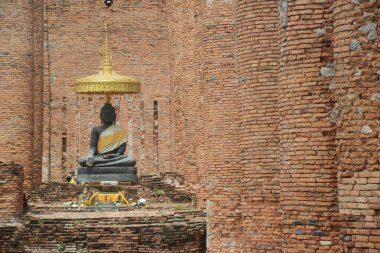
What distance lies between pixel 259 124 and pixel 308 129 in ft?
9.16

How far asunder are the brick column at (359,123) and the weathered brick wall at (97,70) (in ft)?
53.0

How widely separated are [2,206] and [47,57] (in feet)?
24.4

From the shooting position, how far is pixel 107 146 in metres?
18.1

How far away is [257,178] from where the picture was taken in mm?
9789

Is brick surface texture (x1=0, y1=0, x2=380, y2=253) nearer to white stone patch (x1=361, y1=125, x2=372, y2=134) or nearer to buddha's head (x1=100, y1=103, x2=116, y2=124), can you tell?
white stone patch (x1=361, y1=125, x2=372, y2=134)

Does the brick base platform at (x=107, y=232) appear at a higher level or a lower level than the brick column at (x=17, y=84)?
lower

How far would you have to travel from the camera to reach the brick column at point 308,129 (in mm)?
6863

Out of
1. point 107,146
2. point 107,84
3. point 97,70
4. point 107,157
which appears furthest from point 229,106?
point 97,70

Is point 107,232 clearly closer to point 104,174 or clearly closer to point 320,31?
point 104,174

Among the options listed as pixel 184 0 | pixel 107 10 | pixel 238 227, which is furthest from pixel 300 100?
pixel 107 10

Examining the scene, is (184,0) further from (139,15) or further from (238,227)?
(238,227)

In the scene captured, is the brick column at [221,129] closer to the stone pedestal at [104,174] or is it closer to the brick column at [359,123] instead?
the stone pedestal at [104,174]

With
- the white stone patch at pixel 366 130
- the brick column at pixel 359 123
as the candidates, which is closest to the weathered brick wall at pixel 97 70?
the brick column at pixel 359 123

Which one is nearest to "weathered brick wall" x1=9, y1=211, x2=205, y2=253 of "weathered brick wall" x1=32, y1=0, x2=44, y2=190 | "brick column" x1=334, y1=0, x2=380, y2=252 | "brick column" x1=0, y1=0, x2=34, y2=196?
"brick column" x1=0, y1=0, x2=34, y2=196
